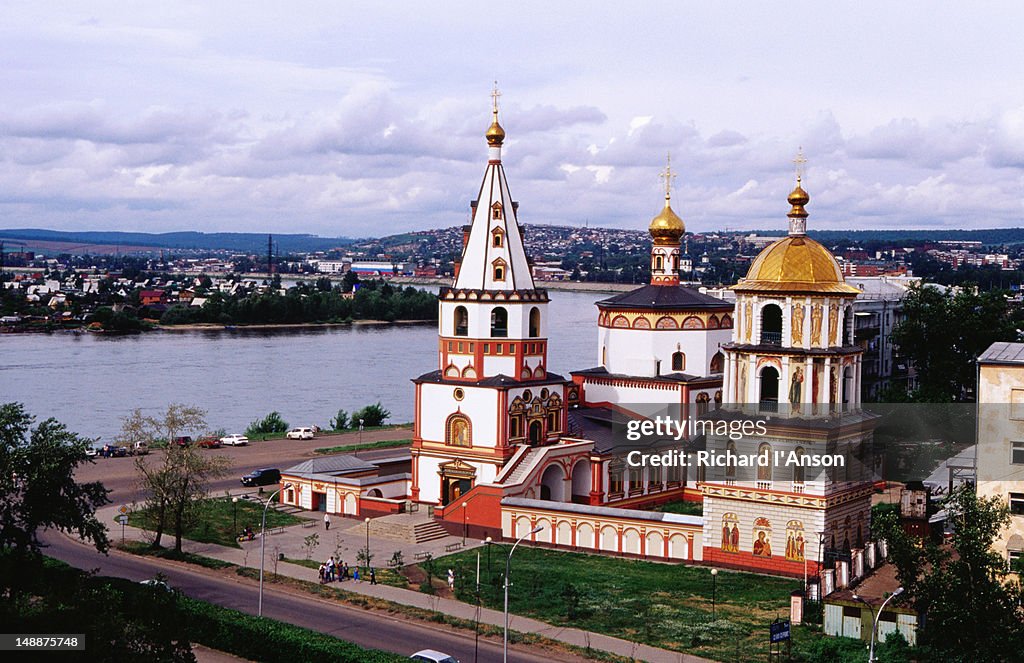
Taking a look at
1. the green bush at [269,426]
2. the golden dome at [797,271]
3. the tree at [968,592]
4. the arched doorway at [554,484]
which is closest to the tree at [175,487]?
the arched doorway at [554,484]

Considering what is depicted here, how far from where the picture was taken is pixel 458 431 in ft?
107

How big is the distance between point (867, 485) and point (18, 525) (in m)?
16.8

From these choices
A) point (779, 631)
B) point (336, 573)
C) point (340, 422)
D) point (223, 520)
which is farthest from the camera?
point (340, 422)

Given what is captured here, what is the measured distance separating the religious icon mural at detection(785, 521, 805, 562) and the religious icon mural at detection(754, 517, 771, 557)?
0.38 meters

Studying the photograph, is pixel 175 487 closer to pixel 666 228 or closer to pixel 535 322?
pixel 535 322

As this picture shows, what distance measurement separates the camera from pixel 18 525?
22953mm

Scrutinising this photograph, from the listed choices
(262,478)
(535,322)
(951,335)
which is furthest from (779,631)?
(951,335)

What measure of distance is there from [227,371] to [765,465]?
159ft

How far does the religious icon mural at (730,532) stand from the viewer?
26.9 m

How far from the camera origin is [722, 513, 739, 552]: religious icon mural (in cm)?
2691

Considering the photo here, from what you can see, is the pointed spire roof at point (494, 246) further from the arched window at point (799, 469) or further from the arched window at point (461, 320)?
the arched window at point (799, 469)

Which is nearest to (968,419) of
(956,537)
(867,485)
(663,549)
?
(867,485)

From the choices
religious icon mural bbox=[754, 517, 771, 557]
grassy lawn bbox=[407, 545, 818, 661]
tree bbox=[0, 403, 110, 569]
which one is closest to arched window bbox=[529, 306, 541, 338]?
grassy lawn bbox=[407, 545, 818, 661]

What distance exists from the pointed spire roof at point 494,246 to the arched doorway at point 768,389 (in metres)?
7.54
